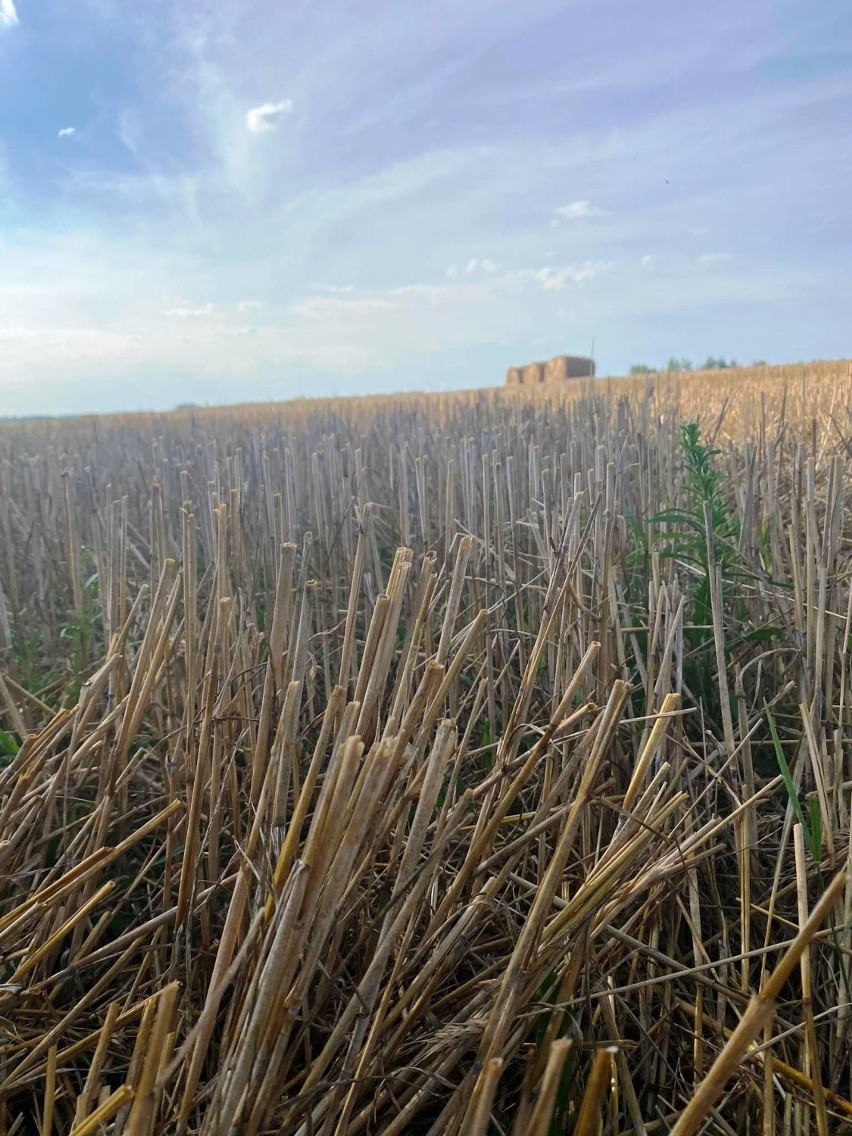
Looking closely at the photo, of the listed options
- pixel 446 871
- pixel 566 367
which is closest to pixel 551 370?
pixel 566 367

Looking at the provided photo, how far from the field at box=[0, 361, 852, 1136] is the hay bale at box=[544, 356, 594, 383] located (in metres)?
17.4

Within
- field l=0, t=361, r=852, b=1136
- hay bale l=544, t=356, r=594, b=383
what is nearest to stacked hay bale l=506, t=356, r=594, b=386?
hay bale l=544, t=356, r=594, b=383

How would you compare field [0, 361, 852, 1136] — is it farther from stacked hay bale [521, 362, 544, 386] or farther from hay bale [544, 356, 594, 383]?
stacked hay bale [521, 362, 544, 386]

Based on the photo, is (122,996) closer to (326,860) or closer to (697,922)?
(326,860)

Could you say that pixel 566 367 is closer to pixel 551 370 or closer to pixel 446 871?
pixel 551 370

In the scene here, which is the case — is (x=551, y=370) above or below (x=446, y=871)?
above

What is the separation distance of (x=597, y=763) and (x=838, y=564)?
1380 millimetres

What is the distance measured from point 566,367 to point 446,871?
734 inches

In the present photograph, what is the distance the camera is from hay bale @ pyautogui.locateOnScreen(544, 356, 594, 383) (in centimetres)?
1870

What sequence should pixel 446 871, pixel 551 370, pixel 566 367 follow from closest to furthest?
pixel 446 871 < pixel 566 367 < pixel 551 370

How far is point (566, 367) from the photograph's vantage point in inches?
741

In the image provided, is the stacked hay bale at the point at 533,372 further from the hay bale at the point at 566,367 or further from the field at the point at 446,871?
the field at the point at 446,871

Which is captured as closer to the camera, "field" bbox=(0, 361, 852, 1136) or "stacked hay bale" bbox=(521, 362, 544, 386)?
"field" bbox=(0, 361, 852, 1136)

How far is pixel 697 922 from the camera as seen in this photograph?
3.73ft
